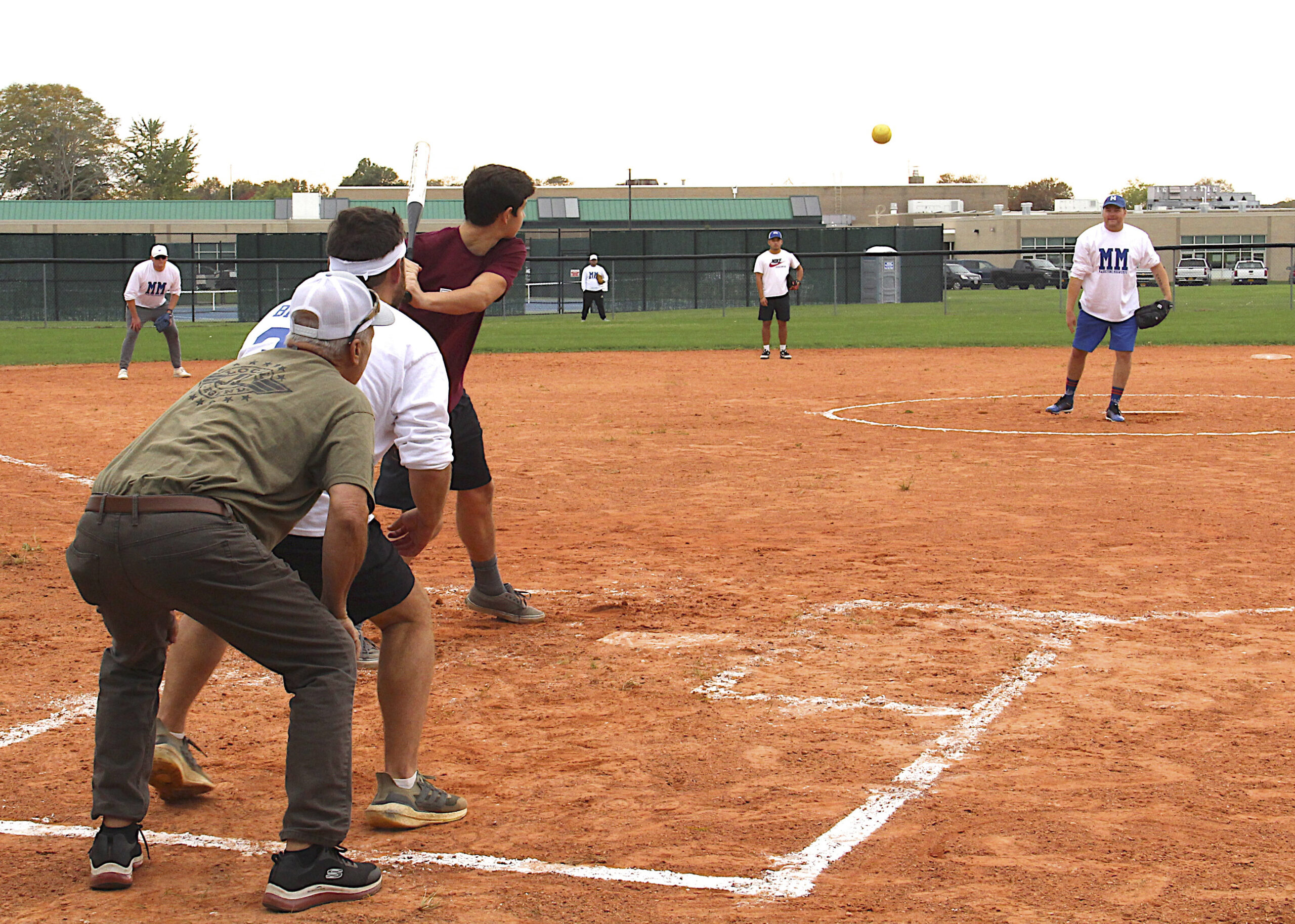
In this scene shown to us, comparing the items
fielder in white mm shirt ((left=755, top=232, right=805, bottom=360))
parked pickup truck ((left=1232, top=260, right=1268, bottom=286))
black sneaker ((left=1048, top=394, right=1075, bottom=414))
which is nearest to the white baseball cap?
black sneaker ((left=1048, top=394, right=1075, bottom=414))

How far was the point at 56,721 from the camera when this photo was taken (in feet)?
17.3

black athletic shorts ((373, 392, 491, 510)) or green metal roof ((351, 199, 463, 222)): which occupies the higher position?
green metal roof ((351, 199, 463, 222))

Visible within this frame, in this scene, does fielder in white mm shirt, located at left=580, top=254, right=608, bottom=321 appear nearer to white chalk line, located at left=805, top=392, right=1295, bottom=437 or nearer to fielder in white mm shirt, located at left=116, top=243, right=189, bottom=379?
fielder in white mm shirt, located at left=116, top=243, right=189, bottom=379

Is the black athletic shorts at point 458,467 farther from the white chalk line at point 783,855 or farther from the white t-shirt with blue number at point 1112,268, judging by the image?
the white t-shirt with blue number at point 1112,268

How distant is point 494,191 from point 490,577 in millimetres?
1814

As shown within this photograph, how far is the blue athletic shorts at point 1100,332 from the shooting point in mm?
13688

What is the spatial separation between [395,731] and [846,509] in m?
5.72

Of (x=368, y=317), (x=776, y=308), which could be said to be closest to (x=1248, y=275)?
(x=776, y=308)

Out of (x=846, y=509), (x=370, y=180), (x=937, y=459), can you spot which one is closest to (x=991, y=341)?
(x=937, y=459)

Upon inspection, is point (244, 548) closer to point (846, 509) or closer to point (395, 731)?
point (395, 731)

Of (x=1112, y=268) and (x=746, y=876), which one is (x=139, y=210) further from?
(x=746, y=876)

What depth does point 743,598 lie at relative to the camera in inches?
279

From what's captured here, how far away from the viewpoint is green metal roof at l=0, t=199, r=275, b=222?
3051 inches

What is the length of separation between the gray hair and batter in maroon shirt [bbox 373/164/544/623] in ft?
6.89
